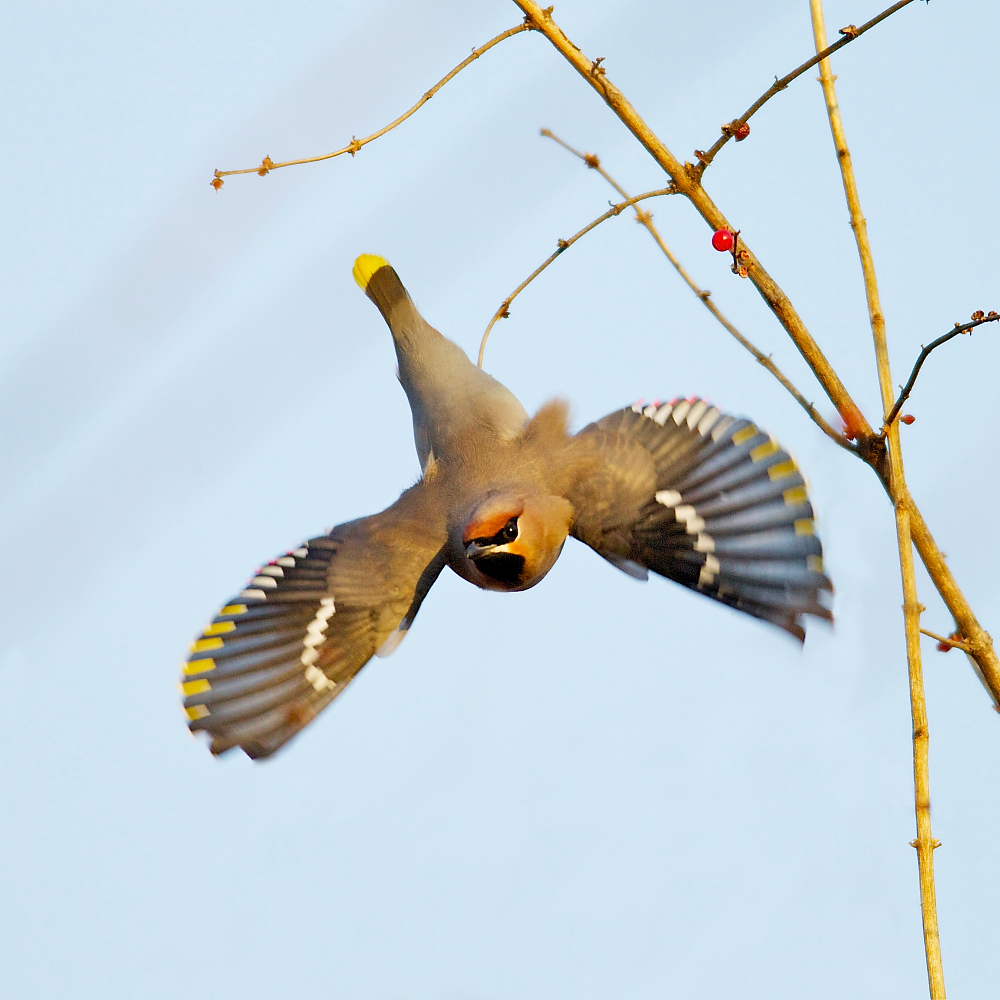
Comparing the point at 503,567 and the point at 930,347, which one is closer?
the point at 930,347

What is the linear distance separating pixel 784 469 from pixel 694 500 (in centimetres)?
32

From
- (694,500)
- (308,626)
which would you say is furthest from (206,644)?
(694,500)

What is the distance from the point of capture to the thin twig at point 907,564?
2.60m

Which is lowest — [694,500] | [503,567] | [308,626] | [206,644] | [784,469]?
[206,644]

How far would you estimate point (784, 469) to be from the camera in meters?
4.66

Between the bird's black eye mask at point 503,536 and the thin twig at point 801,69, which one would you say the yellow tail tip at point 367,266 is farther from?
the thin twig at point 801,69

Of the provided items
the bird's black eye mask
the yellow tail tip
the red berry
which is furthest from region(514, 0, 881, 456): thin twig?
the yellow tail tip

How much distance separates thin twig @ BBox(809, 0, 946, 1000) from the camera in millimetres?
2602

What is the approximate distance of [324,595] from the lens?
5.20 metres

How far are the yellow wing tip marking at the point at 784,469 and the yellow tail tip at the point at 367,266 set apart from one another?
1945 mm

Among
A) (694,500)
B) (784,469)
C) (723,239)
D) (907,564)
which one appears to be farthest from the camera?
(694,500)

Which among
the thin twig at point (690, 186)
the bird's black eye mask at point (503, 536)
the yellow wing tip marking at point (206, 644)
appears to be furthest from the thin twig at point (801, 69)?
the yellow wing tip marking at point (206, 644)

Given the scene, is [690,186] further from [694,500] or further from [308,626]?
[308,626]

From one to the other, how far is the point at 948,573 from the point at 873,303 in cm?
60
